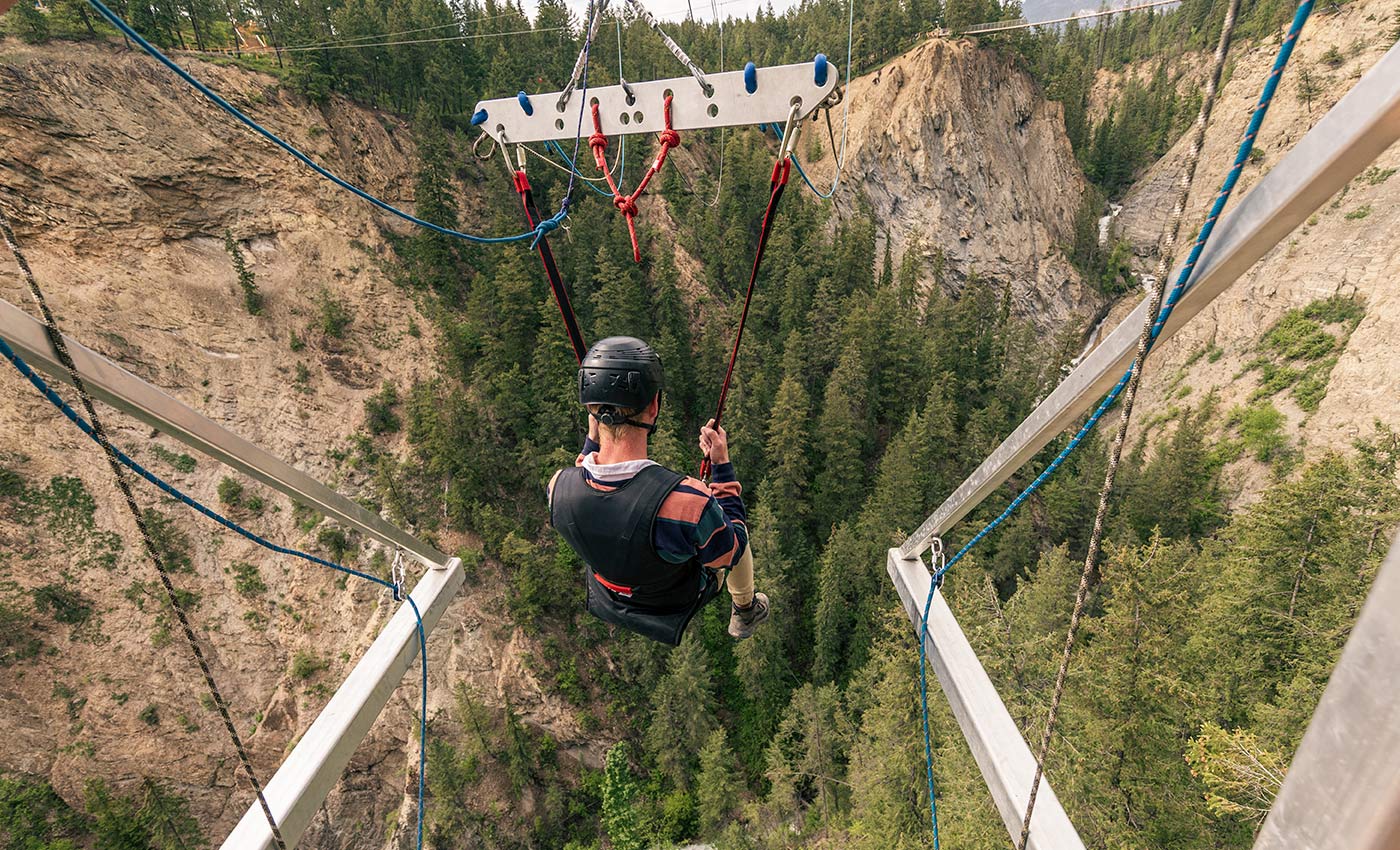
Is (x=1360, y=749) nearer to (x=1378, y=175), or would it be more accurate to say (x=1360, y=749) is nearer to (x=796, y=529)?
(x=796, y=529)

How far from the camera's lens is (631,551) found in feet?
8.93

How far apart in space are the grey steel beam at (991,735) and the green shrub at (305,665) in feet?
79.2

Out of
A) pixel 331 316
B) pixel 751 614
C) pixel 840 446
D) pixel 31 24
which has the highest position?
pixel 31 24

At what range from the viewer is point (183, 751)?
61.7 feet

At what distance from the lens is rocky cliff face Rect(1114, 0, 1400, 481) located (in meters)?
23.1

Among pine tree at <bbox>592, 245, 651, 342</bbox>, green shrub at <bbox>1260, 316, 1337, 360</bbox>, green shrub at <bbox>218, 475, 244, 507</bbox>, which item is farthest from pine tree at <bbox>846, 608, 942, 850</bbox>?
green shrub at <bbox>1260, 316, 1337, 360</bbox>

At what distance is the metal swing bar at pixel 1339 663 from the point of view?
31.7 inches

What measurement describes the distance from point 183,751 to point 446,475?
39.6 ft

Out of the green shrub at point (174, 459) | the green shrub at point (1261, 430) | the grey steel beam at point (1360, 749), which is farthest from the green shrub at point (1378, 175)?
the green shrub at point (174, 459)

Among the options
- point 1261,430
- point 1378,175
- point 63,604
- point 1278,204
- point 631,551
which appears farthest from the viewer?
point 1378,175

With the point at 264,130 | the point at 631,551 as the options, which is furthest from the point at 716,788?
the point at 264,130

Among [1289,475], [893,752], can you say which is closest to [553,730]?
[893,752]

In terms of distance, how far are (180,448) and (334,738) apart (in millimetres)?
26390

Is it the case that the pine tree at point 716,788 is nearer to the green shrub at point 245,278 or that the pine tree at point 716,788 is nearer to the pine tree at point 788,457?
the pine tree at point 788,457
